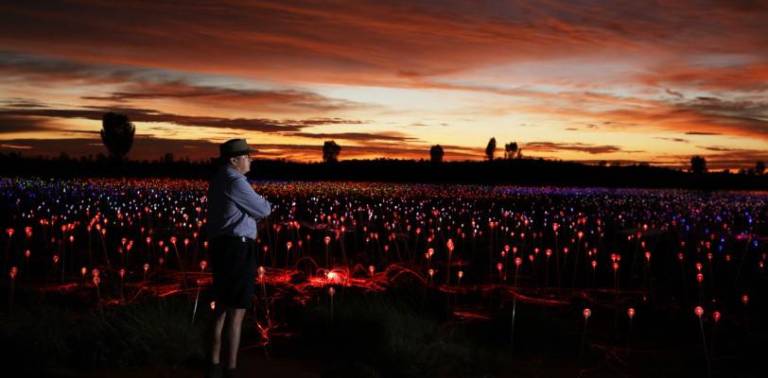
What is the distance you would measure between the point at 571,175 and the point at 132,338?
6916cm

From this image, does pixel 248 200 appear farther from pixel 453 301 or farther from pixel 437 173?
pixel 437 173

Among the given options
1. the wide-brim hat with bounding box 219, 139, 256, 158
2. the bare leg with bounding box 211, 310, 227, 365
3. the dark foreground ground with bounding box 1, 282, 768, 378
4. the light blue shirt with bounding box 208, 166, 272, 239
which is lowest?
the dark foreground ground with bounding box 1, 282, 768, 378

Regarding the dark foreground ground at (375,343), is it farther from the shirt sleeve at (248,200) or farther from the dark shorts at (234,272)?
the shirt sleeve at (248,200)

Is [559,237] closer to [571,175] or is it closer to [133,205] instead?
[133,205]

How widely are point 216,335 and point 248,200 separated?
1.23m

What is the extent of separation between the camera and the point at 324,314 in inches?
363

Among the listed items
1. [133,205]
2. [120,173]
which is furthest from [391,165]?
[133,205]

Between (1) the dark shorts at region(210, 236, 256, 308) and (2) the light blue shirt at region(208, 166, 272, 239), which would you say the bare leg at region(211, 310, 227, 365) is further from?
(2) the light blue shirt at region(208, 166, 272, 239)

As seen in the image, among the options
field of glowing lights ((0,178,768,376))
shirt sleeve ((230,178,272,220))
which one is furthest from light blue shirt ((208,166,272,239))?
field of glowing lights ((0,178,768,376))

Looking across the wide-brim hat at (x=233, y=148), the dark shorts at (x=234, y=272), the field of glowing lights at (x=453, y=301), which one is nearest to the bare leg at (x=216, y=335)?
the dark shorts at (x=234, y=272)

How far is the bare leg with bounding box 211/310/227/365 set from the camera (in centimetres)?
701

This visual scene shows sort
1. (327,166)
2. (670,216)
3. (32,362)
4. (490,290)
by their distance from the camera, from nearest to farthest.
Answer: (32,362)
(490,290)
(670,216)
(327,166)

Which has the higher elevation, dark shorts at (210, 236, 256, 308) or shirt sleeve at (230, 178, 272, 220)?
shirt sleeve at (230, 178, 272, 220)

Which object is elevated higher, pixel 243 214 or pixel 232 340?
pixel 243 214
